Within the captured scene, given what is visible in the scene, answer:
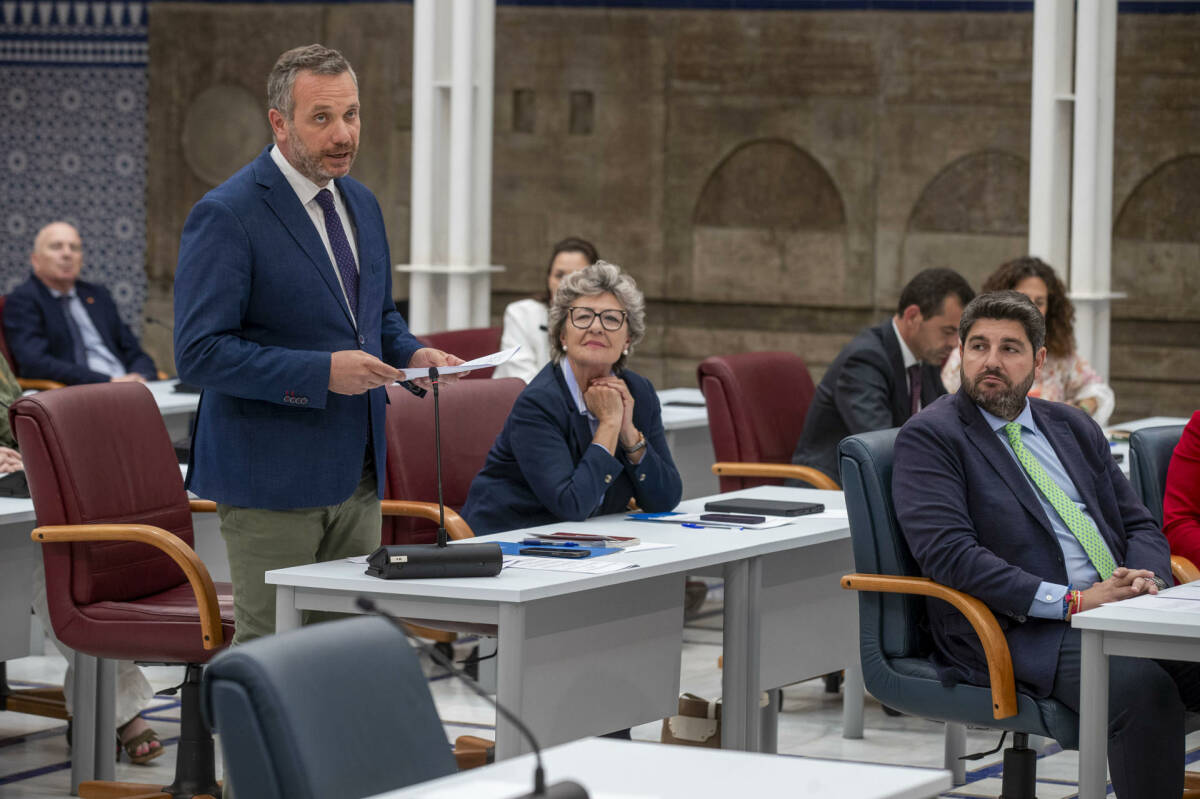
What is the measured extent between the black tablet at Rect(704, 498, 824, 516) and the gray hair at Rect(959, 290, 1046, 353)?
2.25ft

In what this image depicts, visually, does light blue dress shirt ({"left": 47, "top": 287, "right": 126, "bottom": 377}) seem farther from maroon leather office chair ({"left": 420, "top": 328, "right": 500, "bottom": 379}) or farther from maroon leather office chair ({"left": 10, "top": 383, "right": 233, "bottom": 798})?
maroon leather office chair ({"left": 10, "top": 383, "right": 233, "bottom": 798})

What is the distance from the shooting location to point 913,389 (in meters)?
6.42

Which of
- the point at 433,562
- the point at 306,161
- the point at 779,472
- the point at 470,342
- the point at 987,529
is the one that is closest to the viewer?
the point at 433,562

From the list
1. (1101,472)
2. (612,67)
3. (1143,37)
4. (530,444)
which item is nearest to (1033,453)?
(1101,472)

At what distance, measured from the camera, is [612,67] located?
40.6ft

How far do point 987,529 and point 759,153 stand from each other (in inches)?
329

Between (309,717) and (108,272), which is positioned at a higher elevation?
(108,272)

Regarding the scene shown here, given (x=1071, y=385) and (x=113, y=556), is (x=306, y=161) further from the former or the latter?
(x=1071, y=385)

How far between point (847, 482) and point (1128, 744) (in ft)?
2.63

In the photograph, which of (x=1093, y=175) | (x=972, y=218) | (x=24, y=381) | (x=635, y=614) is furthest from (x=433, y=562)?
(x=972, y=218)

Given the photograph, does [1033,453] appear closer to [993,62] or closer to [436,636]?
[436,636]

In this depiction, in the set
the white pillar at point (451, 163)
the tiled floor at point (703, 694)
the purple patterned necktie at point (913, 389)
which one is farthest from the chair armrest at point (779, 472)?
the white pillar at point (451, 163)

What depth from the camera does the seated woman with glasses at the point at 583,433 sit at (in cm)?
455

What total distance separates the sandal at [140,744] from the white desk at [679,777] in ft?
9.62
